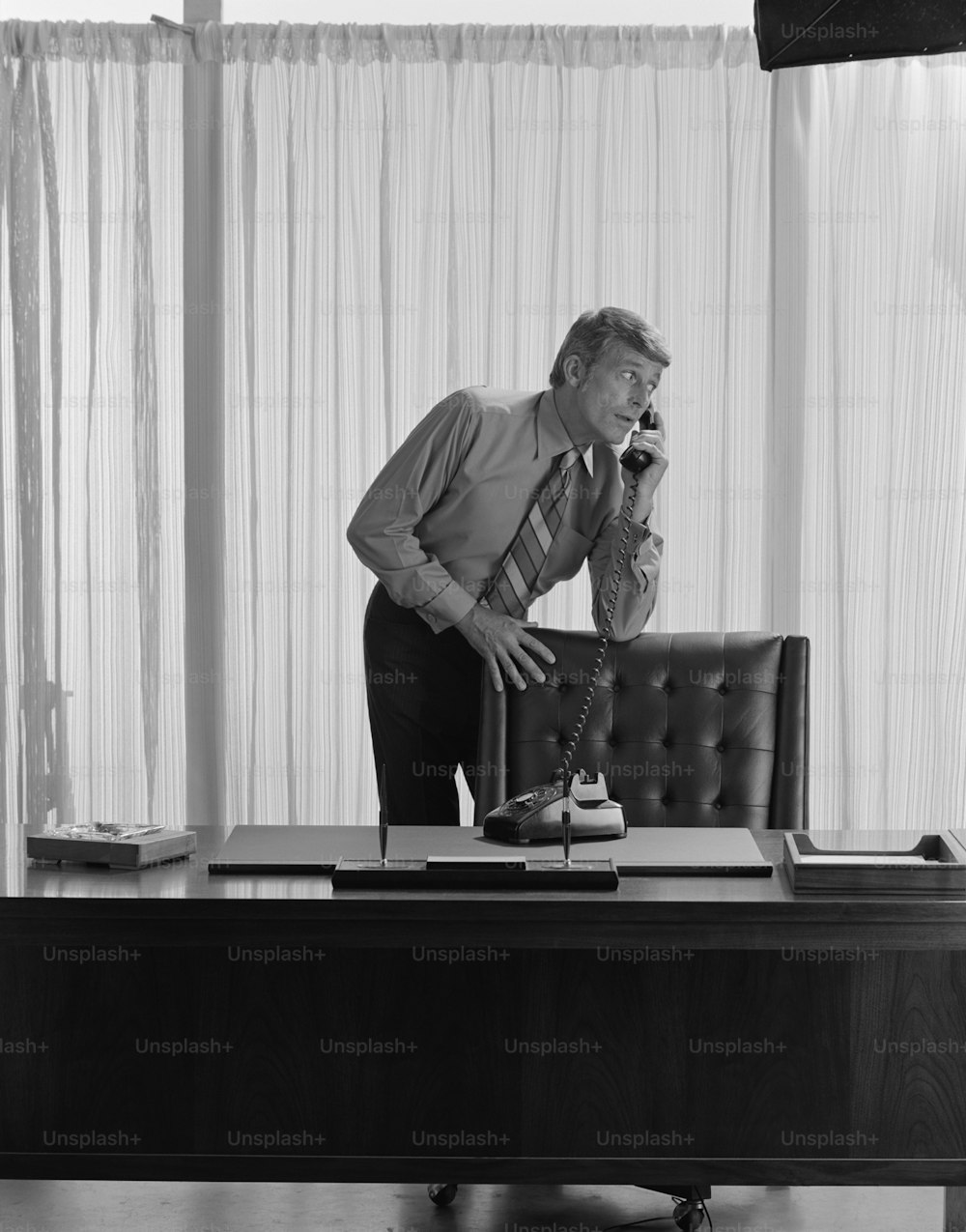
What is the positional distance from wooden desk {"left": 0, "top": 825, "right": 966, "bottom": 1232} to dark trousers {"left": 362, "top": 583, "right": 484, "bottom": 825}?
1.24 meters

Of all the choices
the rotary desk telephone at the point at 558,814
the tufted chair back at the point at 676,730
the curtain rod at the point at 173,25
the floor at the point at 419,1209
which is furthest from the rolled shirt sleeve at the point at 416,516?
the curtain rod at the point at 173,25

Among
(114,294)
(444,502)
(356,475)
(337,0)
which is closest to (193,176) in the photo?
(114,294)

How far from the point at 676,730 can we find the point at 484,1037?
3.17ft

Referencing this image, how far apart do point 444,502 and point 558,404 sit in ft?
1.01

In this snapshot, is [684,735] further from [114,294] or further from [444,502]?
[114,294]

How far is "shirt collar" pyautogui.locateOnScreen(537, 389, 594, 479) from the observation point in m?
2.73

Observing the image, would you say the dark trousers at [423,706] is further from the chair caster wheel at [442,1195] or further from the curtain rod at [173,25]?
the curtain rod at [173,25]

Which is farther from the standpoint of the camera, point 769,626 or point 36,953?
point 769,626

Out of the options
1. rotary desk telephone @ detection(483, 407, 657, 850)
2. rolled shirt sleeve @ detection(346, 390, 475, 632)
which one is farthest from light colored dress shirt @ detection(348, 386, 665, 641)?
rotary desk telephone @ detection(483, 407, 657, 850)

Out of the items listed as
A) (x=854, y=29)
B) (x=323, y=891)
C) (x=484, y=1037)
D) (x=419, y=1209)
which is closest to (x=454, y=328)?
(x=854, y=29)

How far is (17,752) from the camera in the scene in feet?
Answer: 12.2

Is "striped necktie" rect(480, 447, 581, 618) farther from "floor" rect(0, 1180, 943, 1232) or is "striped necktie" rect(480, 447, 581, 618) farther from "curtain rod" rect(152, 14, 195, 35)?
"curtain rod" rect(152, 14, 195, 35)

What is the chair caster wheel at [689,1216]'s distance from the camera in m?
2.10

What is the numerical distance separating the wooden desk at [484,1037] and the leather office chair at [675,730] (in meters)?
0.84
